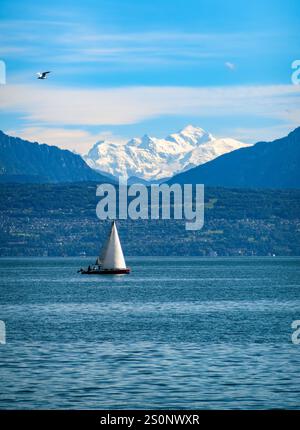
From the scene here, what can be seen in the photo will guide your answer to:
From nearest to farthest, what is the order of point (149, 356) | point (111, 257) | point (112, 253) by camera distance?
point (149, 356) < point (112, 253) < point (111, 257)

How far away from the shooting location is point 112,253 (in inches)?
7382

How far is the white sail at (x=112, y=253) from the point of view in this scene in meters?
181

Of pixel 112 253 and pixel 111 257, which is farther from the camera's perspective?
pixel 111 257

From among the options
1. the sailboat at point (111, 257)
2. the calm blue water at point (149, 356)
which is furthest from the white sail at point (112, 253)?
the calm blue water at point (149, 356)

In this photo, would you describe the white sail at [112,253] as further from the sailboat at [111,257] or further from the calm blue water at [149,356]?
the calm blue water at [149,356]

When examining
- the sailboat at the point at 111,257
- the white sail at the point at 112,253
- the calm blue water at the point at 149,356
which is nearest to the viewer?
the calm blue water at the point at 149,356

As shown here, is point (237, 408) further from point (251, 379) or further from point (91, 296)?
point (91, 296)

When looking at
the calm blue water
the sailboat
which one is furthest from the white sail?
the calm blue water

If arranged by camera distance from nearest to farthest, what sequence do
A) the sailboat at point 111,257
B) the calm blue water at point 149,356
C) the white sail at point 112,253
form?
the calm blue water at point 149,356 → the white sail at point 112,253 → the sailboat at point 111,257

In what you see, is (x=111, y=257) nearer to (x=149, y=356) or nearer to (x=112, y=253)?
(x=112, y=253)

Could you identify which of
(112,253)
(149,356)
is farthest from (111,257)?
(149,356)

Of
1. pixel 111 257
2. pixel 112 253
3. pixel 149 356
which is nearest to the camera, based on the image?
pixel 149 356

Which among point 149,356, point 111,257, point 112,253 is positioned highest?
point 112,253

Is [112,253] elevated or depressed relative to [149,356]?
elevated
